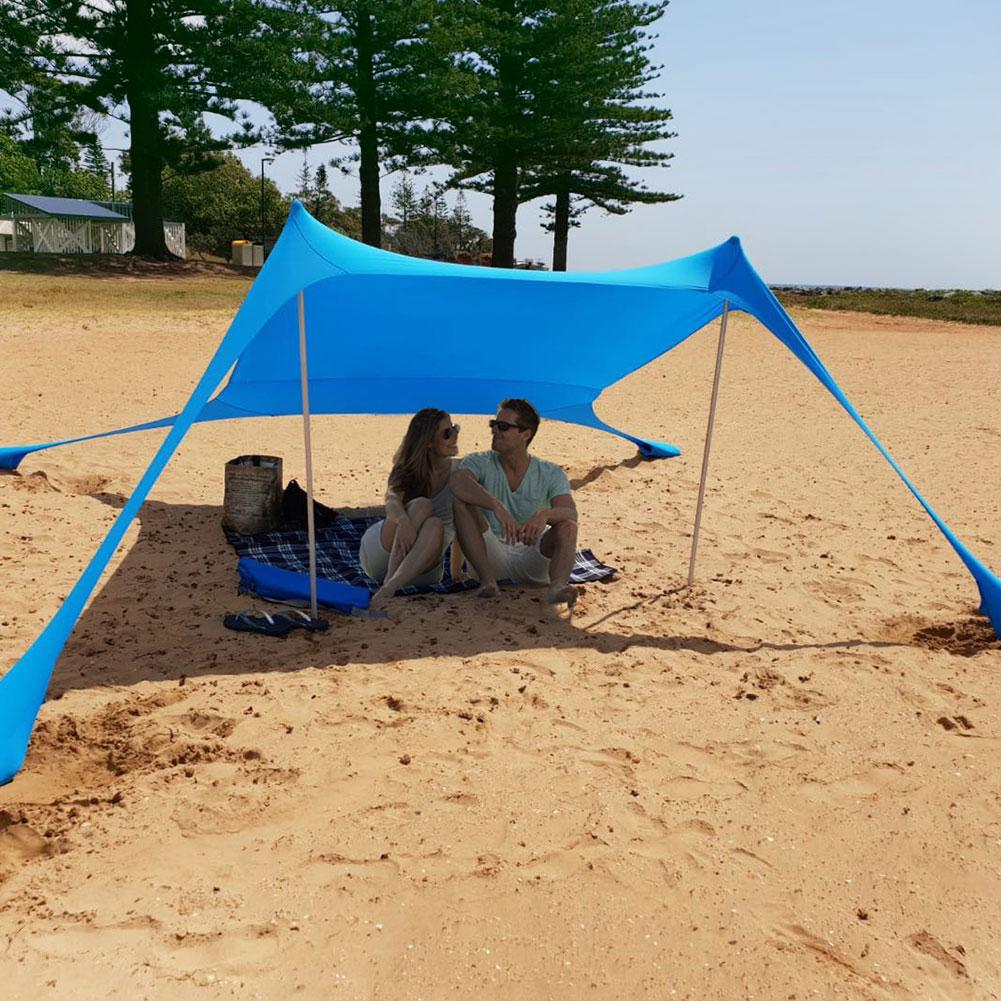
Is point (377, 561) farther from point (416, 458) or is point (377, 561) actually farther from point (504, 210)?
point (504, 210)

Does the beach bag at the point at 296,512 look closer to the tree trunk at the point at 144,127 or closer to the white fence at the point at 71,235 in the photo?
the tree trunk at the point at 144,127

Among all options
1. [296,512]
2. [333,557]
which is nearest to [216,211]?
[296,512]

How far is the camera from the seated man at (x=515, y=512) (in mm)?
4645

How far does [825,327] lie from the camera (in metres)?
19.2

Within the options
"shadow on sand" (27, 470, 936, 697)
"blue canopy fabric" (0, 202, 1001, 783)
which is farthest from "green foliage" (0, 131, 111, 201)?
"shadow on sand" (27, 470, 936, 697)

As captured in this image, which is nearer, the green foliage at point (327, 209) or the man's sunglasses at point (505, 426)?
the man's sunglasses at point (505, 426)

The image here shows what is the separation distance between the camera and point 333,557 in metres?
5.40

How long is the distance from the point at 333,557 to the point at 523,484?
1.21m

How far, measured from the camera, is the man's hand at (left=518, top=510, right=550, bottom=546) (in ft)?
15.3

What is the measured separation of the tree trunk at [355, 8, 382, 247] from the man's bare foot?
1723 cm

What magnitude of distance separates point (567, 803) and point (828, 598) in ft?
8.40

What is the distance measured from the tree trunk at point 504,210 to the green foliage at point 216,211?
14775mm

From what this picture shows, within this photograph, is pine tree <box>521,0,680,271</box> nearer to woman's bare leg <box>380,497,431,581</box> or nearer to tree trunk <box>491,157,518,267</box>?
tree trunk <box>491,157,518,267</box>

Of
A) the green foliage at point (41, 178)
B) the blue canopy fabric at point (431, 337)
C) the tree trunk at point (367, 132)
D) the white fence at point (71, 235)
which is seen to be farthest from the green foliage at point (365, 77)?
the green foliage at point (41, 178)
